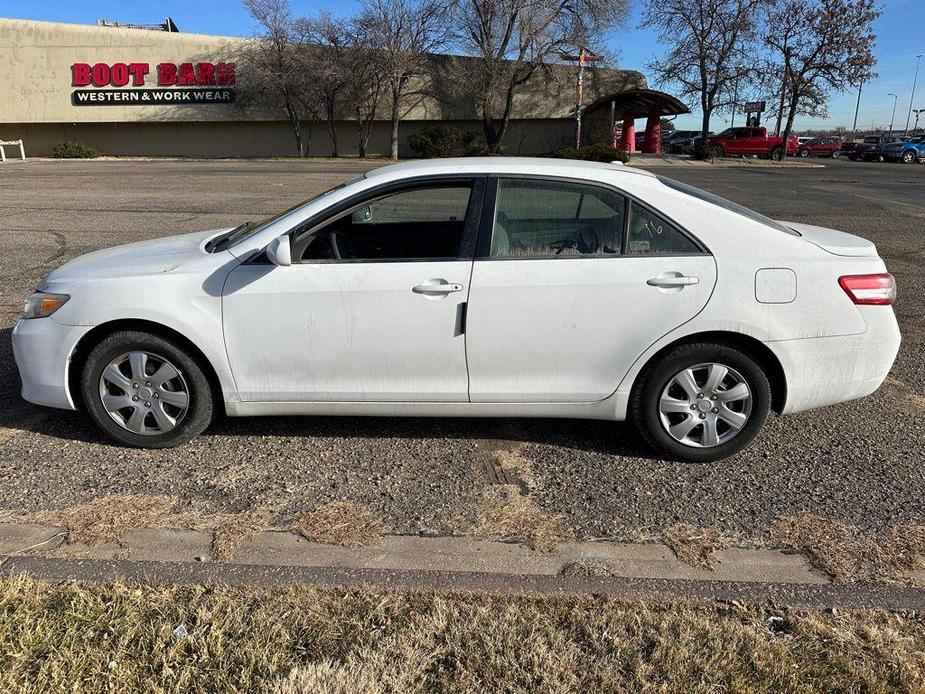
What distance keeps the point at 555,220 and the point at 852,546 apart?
2103mm

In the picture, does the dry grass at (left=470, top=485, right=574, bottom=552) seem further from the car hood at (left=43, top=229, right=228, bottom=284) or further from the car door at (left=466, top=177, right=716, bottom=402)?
the car hood at (left=43, top=229, right=228, bottom=284)

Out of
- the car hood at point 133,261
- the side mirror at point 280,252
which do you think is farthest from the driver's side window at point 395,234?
the car hood at point 133,261

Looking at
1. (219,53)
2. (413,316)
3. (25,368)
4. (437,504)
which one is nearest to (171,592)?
(437,504)

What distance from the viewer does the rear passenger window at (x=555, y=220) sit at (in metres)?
3.50

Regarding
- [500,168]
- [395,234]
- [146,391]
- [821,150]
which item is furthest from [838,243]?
[821,150]

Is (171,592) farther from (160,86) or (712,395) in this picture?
(160,86)

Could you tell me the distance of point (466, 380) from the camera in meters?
3.56

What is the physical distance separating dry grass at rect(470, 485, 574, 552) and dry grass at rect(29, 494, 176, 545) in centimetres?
153

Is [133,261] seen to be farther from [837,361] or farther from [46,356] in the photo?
[837,361]

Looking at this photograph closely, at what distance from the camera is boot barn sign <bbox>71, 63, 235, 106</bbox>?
40812mm

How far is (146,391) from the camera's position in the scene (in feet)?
12.0

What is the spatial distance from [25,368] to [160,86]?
146 ft

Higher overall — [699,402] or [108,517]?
[699,402]

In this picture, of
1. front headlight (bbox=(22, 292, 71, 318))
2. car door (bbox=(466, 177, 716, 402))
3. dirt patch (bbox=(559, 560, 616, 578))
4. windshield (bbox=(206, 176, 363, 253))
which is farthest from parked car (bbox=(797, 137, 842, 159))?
front headlight (bbox=(22, 292, 71, 318))
